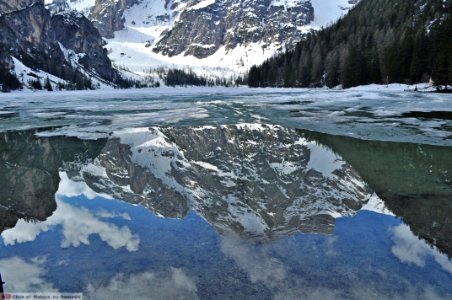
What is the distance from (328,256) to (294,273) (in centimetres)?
99

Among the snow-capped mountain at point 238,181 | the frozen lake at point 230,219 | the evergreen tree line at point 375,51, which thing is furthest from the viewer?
the evergreen tree line at point 375,51

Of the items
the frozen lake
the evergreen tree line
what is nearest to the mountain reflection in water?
the frozen lake

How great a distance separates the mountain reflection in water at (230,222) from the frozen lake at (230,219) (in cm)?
3

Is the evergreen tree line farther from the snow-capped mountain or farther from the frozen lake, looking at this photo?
the frozen lake

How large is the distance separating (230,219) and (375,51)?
90.4 m

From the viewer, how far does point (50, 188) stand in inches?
462

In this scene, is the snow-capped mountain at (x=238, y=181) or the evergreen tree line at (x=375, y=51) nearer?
the snow-capped mountain at (x=238, y=181)

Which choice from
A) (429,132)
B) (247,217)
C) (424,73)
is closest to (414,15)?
(424,73)

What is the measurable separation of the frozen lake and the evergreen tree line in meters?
49.1

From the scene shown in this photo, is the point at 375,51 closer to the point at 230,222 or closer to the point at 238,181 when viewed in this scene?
the point at 238,181

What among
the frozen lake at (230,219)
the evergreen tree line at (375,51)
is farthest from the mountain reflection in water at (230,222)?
the evergreen tree line at (375,51)

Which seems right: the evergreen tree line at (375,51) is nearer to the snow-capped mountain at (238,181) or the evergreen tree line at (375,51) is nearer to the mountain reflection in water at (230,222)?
the snow-capped mountain at (238,181)

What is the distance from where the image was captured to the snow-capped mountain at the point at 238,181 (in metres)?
9.21

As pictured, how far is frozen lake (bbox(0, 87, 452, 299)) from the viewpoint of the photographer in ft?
20.3
